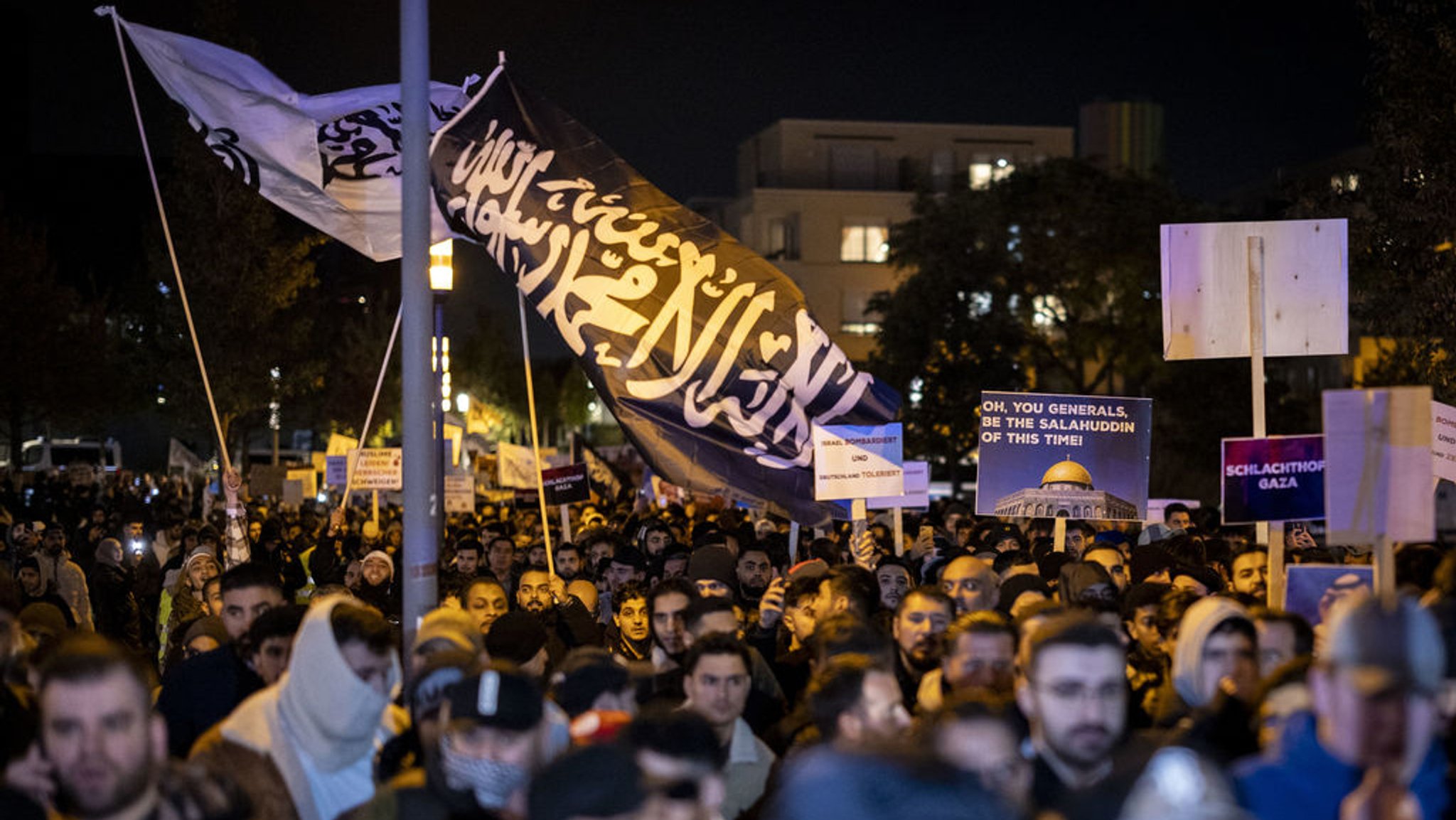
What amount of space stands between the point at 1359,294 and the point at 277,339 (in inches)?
1217

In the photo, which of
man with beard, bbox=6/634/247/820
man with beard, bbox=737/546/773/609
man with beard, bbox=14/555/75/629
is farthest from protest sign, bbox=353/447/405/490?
man with beard, bbox=6/634/247/820

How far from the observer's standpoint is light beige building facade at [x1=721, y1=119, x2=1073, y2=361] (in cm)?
7262

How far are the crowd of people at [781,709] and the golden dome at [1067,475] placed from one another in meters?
2.75

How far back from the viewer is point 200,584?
11258 millimetres

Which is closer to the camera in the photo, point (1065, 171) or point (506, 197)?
point (506, 197)

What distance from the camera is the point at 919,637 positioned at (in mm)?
6930

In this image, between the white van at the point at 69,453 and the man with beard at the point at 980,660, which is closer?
the man with beard at the point at 980,660

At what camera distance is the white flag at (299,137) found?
996cm

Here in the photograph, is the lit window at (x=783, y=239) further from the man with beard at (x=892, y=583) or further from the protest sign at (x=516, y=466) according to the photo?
the man with beard at (x=892, y=583)


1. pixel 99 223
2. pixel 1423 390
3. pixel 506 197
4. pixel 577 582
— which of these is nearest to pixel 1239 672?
pixel 1423 390

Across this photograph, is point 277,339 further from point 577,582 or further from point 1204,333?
point 1204,333

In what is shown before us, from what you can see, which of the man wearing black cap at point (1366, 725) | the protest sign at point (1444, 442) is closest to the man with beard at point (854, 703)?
the man wearing black cap at point (1366, 725)

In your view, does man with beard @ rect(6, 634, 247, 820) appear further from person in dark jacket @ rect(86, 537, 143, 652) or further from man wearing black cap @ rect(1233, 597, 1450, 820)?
person in dark jacket @ rect(86, 537, 143, 652)

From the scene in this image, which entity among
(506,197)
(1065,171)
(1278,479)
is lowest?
(1278,479)
